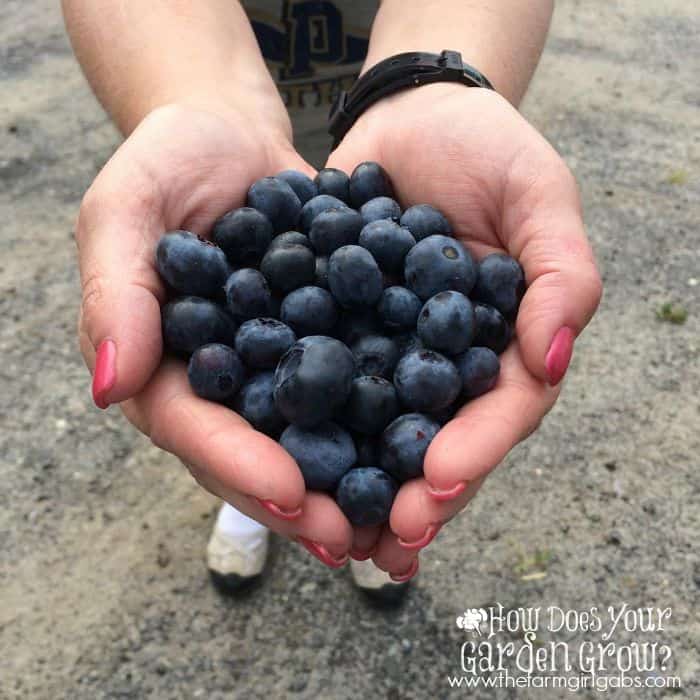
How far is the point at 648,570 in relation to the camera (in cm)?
215

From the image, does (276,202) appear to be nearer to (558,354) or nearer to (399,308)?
(399,308)

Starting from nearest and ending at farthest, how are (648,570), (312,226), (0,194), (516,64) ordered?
(312,226)
(516,64)
(648,570)
(0,194)

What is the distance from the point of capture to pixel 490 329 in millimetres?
1354

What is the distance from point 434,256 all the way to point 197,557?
1.23 m

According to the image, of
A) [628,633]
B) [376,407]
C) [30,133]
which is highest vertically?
[376,407]

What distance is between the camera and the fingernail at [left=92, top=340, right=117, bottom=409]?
1198 mm

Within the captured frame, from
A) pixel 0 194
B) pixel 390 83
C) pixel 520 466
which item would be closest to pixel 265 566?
pixel 520 466

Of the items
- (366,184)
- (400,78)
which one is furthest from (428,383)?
(400,78)

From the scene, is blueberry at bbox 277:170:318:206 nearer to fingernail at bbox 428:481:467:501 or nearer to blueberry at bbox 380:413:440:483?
blueberry at bbox 380:413:440:483

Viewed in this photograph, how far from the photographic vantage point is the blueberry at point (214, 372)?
49.7 inches

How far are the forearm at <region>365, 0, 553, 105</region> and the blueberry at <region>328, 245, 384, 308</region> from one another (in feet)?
2.43

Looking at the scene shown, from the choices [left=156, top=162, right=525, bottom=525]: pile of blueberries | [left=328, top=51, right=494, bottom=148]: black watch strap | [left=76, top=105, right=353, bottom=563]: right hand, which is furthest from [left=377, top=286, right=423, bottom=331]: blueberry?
[left=328, top=51, right=494, bottom=148]: black watch strap

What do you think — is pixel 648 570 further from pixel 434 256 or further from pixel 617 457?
pixel 434 256

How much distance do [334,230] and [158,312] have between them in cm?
35
